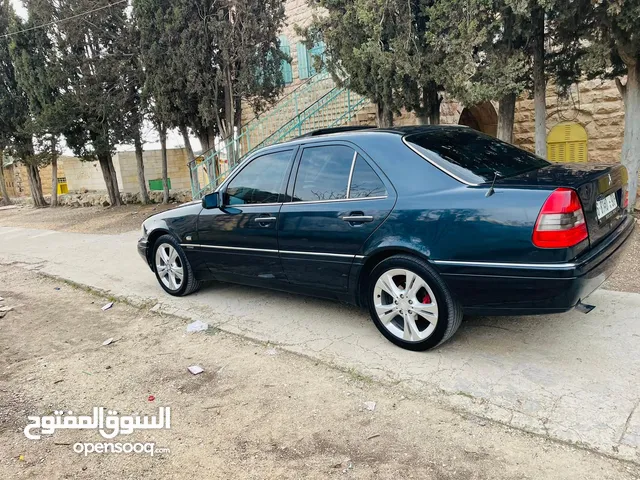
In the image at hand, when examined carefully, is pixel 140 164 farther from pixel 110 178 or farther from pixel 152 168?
pixel 152 168

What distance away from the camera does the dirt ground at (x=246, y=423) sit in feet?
7.75

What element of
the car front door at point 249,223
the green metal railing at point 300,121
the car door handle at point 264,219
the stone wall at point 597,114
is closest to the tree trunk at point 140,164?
the green metal railing at point 300,121

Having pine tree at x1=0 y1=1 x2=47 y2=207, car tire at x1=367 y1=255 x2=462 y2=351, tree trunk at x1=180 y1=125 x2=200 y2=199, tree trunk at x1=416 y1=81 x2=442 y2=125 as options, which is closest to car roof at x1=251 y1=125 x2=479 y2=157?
car tire at x1=367 y1=255 x2=462 y2=351

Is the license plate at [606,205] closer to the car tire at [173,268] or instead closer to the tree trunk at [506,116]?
the car tire at [173,268]

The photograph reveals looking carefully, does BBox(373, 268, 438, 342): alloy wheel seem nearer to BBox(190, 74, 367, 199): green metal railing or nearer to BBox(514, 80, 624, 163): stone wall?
BBox(514, 80, 624, 163): stone wall

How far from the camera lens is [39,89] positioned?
1530cm

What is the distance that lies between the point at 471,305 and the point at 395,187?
1.00 metres

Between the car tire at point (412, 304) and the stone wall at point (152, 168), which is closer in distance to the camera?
the car tire at point (412, 304)

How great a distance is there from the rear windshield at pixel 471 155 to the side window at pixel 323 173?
1.86 feet

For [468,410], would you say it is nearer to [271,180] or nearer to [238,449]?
[238,449]

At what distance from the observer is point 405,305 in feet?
11.2

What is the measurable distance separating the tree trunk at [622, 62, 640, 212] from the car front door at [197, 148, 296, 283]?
5.12m

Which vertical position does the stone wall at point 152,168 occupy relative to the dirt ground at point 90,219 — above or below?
above

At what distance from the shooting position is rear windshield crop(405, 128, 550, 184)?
10.9 feet
